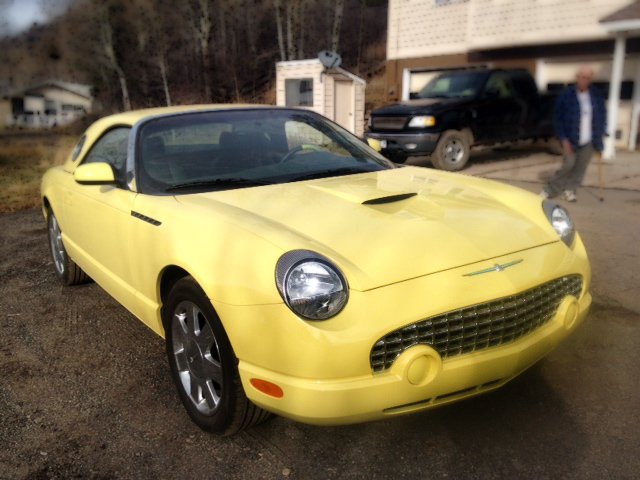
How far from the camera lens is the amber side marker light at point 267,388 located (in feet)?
7.27

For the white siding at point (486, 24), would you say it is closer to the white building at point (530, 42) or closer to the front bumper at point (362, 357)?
the white building at point (530, 42)

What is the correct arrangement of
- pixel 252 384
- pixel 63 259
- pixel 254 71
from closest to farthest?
pixel 252 384, pixel 63 259, pixel 254 71

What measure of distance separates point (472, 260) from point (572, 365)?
4.27 ft

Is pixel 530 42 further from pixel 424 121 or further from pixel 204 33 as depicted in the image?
pixel 204 33

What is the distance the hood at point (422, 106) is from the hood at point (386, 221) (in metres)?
7.40

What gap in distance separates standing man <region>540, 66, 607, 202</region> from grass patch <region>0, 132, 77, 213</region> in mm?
8121

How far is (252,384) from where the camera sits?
2.30 m

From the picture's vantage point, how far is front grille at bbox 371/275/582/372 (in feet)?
7.23

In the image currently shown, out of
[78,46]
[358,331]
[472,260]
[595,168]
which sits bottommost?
[595,168]

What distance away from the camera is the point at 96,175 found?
335cm

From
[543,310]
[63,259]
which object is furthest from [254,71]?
[543,310]

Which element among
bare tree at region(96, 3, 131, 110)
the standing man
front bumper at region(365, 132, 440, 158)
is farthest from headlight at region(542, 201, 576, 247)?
bare tree at region(96, 3, 131, 110)

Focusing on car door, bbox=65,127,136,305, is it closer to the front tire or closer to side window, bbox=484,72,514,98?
the front tire

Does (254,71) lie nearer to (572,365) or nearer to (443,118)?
(443,118)
